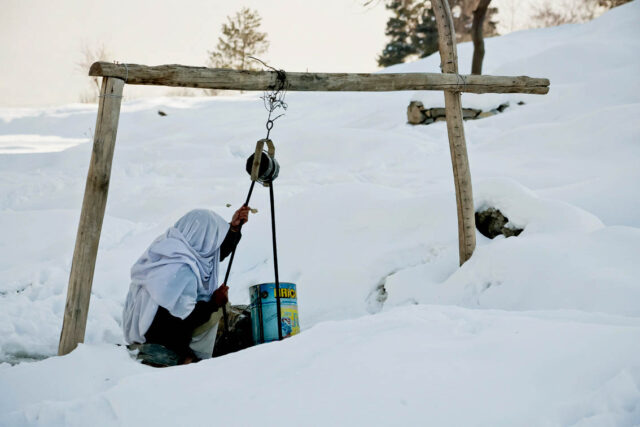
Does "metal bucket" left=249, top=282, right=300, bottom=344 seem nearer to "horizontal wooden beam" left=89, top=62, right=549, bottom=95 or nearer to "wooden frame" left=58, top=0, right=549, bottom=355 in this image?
"wooden frame" left=58, top=0, right=549, bottom=355

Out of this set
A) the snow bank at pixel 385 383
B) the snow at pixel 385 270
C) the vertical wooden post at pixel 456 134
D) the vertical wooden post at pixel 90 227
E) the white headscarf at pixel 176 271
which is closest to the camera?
the snow bank at pixel 385 383

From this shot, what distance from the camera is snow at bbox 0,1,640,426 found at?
2.63 m

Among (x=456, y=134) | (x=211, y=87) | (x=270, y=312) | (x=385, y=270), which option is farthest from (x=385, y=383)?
(x=385, y=270)

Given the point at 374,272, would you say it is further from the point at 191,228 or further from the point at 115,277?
the point at 115,277

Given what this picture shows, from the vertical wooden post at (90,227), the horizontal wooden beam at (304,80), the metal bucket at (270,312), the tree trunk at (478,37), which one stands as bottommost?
the metal bucket at (270,312)

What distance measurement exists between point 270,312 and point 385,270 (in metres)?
2.15

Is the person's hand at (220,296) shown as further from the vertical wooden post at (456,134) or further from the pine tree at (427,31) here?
the pine tree at (427,31)

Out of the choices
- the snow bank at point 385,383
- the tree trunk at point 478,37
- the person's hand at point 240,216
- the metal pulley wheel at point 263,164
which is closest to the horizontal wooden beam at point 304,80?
the metal pulley wheel at point 263,164

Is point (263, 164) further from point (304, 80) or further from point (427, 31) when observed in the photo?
point (427, 31)

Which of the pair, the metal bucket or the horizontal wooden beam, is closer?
the horizontal wooden beam

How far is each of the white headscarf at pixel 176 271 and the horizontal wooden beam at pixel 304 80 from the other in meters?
0.94

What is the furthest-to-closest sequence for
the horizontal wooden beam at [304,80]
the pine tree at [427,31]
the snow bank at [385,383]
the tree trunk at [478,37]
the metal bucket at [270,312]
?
the pine tree at [427,31] < the tree trunk at [478,37] < the metal bucket at [270,312] < the horizontal wooden beam at [304,80] < the snow bank at [385,383]

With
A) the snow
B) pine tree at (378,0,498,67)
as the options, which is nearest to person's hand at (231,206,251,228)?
the snow

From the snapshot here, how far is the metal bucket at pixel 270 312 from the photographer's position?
4.38 m
